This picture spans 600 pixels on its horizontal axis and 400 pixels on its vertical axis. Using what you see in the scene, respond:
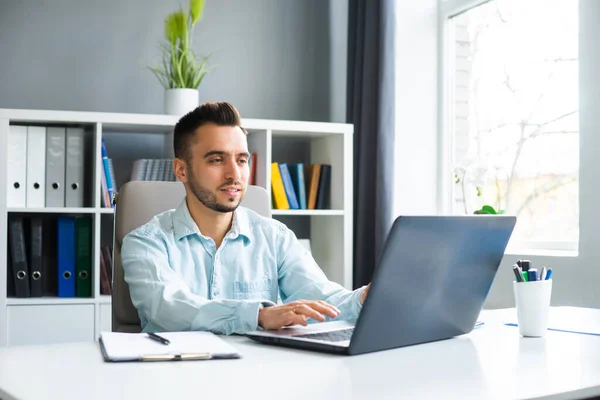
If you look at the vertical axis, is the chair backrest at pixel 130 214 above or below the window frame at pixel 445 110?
below

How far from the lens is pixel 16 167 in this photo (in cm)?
277

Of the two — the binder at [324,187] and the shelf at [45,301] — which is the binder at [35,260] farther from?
the binder at [324,187]

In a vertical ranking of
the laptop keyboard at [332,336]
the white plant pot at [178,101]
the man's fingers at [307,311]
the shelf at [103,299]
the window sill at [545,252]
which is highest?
the white plant pot at [178,101]

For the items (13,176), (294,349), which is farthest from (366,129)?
(294,349)

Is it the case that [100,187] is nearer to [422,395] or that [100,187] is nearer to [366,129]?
[366,129]

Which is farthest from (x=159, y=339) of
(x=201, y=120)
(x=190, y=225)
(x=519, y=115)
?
(x=519, y=115)

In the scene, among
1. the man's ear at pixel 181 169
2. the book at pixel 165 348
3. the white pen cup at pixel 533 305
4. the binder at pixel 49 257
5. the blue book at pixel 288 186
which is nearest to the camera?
the book at pixel 165 348

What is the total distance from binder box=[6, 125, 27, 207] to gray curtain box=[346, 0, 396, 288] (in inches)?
55.4

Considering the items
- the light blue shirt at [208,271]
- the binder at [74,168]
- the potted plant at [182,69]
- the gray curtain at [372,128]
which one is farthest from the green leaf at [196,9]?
the light blue shirt at [208,271]

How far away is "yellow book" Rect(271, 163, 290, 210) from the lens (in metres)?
3.11

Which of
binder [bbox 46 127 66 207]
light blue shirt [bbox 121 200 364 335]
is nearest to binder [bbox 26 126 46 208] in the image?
binder [bbox 46 127 66 207]

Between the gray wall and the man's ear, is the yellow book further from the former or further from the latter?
the man's ear

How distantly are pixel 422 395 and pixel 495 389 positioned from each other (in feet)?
0.33

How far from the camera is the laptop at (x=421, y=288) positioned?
1.09 meters
